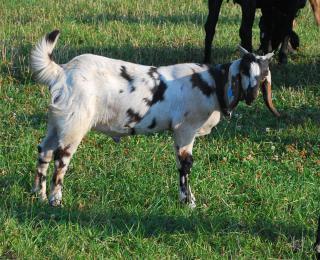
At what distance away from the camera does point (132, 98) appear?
6.05 metres

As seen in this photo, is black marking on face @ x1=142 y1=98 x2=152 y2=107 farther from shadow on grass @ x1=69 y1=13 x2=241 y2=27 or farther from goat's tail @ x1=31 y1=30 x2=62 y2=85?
shadow on grass @ x1=69 y1=13 x2=241 y2=27

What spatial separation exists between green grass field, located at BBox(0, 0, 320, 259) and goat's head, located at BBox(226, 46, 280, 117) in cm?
94

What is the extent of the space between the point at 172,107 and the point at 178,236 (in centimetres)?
129

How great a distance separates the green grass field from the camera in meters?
5.31

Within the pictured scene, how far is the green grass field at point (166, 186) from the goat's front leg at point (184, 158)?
145 millimetres

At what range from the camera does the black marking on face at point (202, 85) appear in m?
6.30

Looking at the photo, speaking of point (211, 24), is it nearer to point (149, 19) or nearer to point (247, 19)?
point (247, 19)

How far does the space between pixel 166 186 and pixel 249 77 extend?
1311mm

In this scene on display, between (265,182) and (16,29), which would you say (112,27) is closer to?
(16,29)

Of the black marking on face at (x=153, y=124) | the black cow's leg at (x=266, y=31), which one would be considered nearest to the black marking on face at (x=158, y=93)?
the black marking on face at (x=153, y=124)

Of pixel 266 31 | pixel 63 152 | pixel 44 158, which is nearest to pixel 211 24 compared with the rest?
pixel 266 31

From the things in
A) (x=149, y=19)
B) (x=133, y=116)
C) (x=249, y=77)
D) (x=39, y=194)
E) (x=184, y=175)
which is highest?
(x=249, y=77)

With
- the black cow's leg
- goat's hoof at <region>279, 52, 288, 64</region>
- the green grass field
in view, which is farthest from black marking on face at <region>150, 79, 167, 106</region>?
goat's hoof at <region>279, 52, 288, 64</region>

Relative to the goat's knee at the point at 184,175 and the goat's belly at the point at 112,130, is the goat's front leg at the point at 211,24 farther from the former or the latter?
the goat's belly at the point at 112,130
